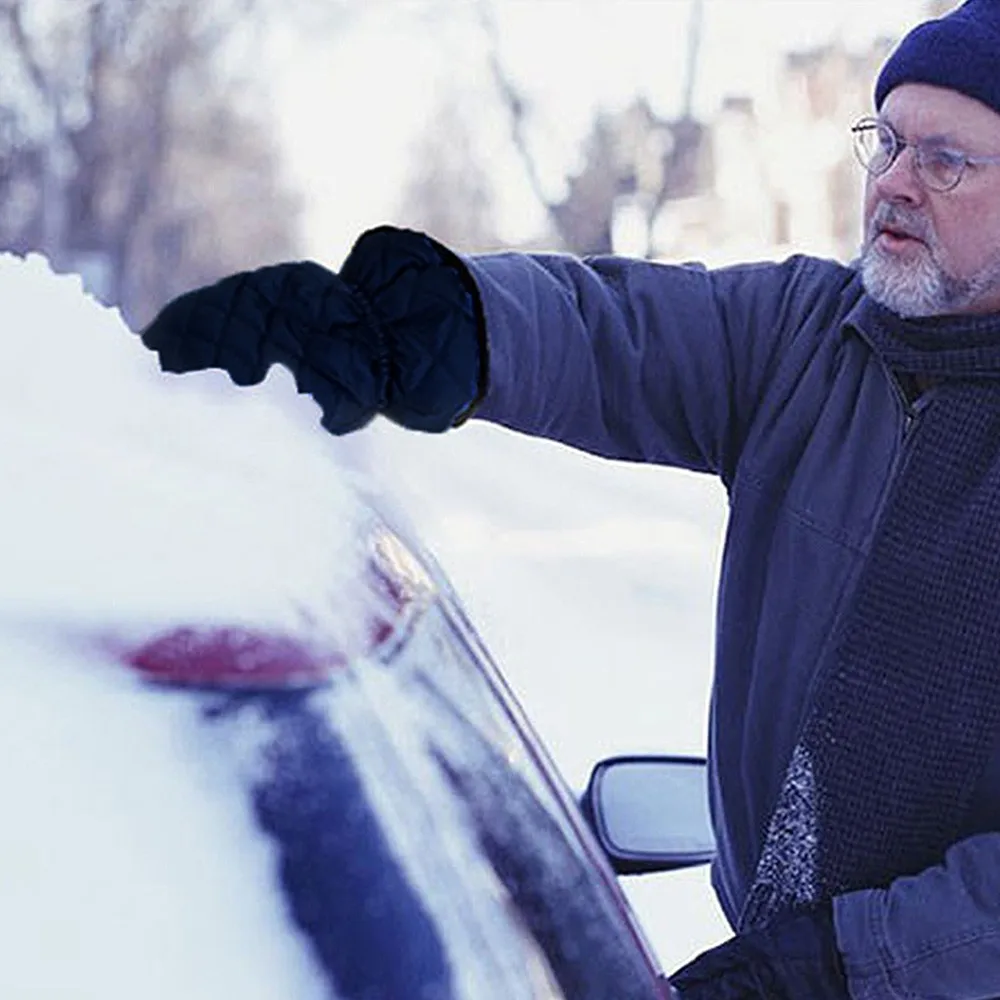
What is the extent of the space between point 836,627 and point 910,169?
0.54 meters

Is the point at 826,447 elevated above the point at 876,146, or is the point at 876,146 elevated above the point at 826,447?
the point at 876,146

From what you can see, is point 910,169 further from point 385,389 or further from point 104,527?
point 104,527

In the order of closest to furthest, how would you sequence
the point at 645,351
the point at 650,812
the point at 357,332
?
the point at 357,332, the point at 645,351, the point at 650,812

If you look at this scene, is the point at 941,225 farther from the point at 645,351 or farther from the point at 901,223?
the point at 645,351

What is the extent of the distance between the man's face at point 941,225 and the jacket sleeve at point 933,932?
605mm

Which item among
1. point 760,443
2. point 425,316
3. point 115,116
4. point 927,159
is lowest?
point 115,116

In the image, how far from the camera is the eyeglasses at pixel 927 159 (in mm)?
2102

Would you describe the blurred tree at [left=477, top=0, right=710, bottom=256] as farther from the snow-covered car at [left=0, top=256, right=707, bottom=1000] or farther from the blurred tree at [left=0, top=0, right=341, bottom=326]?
the snow-covered car at [left=0, top=256, right=707, bottom=1000]

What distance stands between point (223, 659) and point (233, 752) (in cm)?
6

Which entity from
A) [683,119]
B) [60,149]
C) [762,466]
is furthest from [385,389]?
[60,149]

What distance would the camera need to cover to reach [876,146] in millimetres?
2193

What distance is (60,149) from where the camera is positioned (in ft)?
80.2

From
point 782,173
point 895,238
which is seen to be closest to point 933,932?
point 895,238

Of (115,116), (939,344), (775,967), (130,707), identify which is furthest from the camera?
(115,116)
